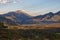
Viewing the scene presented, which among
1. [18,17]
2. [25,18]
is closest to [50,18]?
[25,18]

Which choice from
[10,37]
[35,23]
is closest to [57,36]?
[35,23]

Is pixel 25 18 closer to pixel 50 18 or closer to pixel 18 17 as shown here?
pixel 18 17

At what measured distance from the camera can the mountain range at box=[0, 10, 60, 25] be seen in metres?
9.21

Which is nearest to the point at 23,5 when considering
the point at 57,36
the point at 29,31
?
the point at 29,31

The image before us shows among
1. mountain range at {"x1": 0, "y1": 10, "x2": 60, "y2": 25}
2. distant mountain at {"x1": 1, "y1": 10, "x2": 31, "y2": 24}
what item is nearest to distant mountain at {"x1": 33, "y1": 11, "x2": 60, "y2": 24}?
mountain range at {"x1": 0, "y1": 10, "x2": 60, "y2": 25}

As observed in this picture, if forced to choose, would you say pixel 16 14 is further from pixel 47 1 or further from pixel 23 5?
pixel 47 1

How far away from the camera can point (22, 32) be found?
9.18 meters

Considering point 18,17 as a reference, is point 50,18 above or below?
below

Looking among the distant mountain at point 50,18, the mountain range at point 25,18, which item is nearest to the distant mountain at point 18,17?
the mountain range at point 25,18

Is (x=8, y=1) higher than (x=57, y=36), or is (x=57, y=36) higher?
(x=8, y=1)

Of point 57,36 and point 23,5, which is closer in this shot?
point 57,36

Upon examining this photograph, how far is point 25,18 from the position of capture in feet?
30.8

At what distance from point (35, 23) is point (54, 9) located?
0.88 metres

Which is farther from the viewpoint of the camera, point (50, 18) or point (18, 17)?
point (18, 17)
